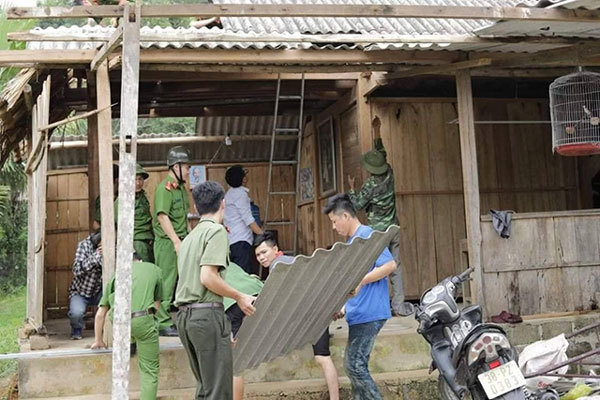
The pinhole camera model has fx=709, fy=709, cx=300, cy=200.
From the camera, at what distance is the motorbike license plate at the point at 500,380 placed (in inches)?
189

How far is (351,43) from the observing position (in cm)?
696

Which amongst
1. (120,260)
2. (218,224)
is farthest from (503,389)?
(120,260)

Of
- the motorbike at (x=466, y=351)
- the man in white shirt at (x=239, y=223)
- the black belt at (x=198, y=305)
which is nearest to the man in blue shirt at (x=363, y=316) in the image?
A: the motorbike at (x=466, y=351)

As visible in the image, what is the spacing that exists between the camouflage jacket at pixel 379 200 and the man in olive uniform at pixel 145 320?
10.1 ft

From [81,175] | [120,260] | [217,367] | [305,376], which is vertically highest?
[81,175]

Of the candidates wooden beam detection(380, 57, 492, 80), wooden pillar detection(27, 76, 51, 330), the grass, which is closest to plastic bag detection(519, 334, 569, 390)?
wooden beam detection(380, 57, 492, 80)

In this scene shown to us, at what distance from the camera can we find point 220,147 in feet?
40.5

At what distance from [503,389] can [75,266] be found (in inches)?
203

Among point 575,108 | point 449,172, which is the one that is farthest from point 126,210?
point 449,172

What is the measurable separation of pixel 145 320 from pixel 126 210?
1398mm

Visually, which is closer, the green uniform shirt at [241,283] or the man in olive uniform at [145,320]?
the green uniform shirt at [241,283]

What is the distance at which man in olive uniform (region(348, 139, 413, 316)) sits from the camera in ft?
27.3

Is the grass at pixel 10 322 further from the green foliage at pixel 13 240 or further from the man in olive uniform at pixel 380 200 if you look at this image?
the man in olive uniform at pixel 380 200

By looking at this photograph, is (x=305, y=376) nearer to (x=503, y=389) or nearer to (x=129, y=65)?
Answer: (x=503, y=389)
